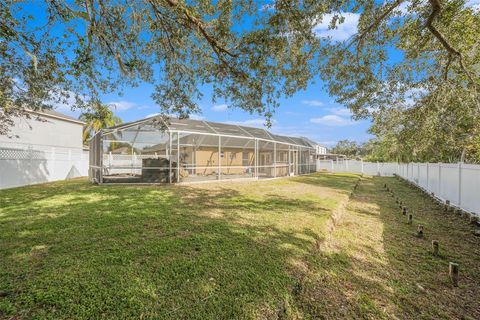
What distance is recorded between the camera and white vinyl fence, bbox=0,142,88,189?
11.0 meters

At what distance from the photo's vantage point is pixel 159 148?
1495cm

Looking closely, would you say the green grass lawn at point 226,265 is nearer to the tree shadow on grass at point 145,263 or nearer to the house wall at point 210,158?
the tree shadow on grass at point 145,263

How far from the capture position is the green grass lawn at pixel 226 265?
8.30 ft

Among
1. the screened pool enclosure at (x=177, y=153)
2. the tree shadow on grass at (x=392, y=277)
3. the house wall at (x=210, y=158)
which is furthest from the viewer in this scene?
the house wall at (x=210, y=158)

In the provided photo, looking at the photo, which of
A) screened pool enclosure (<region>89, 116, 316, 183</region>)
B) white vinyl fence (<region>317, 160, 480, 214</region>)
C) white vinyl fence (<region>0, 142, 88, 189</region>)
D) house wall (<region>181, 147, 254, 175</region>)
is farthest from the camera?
house wall (<region>181, 147, 254, 175</region>)

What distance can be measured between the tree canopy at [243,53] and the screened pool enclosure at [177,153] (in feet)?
7.65

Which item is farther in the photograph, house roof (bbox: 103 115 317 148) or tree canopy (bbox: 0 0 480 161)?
house roof (bbox: 103 115 317 148)

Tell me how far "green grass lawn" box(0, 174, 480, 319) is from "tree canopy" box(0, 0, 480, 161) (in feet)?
10.3

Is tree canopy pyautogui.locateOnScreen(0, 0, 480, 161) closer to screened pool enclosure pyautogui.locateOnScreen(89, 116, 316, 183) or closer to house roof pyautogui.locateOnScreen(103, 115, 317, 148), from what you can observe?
screened pool enclosure pyautogui.locateOnScreen(89, 116, 316, 183)

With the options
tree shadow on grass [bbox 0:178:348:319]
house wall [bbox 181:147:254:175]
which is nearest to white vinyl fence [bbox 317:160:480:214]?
tree shadow on grass [bbox 0:178:348:319]

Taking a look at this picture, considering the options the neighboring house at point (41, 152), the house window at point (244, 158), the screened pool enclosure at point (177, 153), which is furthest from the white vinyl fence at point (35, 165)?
the house window at point (244, 158)

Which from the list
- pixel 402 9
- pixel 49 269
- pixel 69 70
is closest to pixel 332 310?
pixel 49 269

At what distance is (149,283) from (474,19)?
345 inches

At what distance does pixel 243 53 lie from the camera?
530cm
